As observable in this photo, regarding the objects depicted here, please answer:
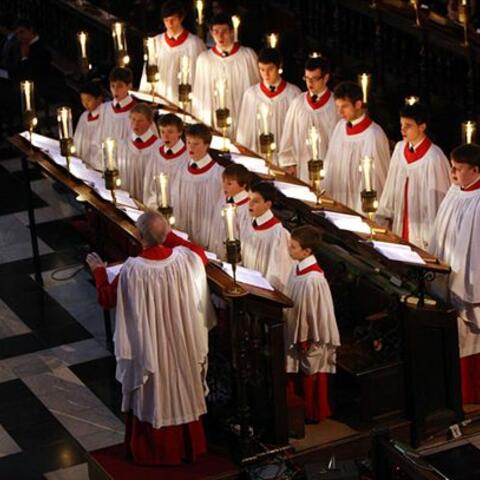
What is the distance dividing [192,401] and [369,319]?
4.93 feet

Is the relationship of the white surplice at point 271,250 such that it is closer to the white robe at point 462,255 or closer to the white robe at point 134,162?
the white robe at point 462,255

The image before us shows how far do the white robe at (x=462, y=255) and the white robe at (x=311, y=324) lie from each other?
856mm

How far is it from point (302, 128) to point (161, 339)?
4.20 meters

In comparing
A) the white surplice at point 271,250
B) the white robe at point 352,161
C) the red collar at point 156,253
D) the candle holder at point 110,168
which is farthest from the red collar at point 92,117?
the red collar at point 156,253

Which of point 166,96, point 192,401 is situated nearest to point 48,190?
point 166,96

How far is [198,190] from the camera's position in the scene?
13.8m

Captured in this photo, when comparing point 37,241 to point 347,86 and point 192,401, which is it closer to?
point 347,86

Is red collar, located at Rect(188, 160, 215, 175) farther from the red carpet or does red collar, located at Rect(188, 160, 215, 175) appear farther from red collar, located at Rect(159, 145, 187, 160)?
the red carpet

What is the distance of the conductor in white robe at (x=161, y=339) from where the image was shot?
1131 cm

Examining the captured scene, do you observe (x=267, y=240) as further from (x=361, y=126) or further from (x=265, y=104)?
(x=265, y=104)

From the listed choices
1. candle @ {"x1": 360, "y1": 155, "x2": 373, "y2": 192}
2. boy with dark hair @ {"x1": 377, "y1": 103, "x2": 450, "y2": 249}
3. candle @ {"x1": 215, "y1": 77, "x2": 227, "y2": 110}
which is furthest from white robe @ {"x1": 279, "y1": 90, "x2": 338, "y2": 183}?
candle @ {"x1": 360, "y1": 155, "x2": 373, "y2": 192}

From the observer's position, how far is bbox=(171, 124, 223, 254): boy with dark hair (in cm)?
1350

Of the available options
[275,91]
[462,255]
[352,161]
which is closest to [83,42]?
[275,91]

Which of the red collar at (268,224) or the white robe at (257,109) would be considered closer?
the red collar at (268,224)
